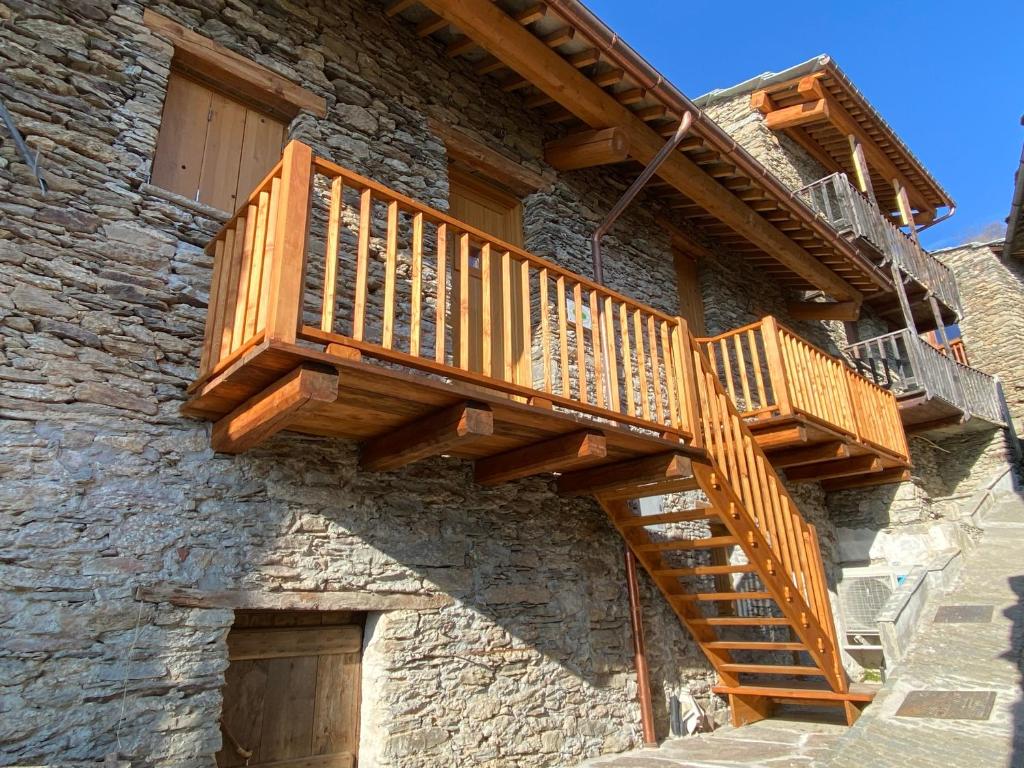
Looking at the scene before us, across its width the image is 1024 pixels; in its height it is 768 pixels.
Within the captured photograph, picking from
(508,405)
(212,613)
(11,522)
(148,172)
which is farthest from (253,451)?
(148,172)

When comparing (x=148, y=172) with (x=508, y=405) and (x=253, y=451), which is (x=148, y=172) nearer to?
(x=253, y=451)

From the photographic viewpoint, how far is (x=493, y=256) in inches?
247

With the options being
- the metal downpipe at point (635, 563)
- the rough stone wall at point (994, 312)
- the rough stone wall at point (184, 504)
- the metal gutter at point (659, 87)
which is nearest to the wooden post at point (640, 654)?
the metal downpipe at point (635, 563)

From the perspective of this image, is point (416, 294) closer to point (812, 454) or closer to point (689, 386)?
point (689, 386)

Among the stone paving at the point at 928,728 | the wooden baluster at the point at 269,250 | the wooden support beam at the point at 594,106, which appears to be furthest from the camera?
the wooden support beam at the point at 594,106

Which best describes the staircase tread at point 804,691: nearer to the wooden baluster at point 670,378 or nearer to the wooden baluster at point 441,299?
the wooden baluster at point 670,378

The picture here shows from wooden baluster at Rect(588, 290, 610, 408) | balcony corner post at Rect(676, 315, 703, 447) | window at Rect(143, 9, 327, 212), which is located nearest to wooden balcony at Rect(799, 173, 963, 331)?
balcony corner post at Rect(676, 315, 703, 447)

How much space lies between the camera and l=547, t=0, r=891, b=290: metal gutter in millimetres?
5473

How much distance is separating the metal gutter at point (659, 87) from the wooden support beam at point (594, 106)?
396 millimetres

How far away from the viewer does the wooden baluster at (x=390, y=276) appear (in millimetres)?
3373

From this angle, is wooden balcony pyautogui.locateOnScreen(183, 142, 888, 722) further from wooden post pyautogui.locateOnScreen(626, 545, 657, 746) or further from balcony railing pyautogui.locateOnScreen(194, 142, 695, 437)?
wooden post pyautogui.locateOnScreen(626, 545, 657, 746)

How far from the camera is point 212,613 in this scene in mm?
3631

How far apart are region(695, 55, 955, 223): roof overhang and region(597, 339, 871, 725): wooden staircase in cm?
916

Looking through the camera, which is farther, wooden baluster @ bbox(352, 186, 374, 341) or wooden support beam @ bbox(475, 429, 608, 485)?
wooden support beam @ bbox(475, 429, 608, 485)
